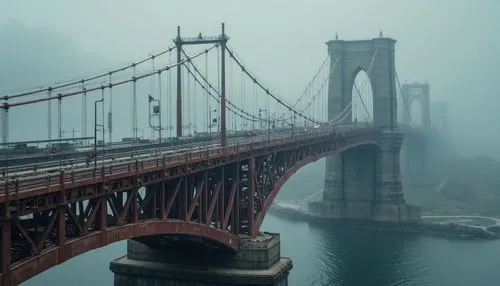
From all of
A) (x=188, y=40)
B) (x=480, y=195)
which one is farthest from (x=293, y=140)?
(x=480, y=195)

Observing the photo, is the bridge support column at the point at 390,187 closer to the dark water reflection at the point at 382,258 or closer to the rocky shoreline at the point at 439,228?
the rocky shoreline at the point at 439,228

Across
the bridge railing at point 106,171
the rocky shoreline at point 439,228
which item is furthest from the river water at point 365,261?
the bridge railing at point 106,171

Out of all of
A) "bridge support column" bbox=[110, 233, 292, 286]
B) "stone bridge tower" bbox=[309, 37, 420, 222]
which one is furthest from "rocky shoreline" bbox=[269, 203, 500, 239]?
"bridge support column" bbox=[110, 233, 292, 286]

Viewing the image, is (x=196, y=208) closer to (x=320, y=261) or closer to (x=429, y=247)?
(x=320, y=261)

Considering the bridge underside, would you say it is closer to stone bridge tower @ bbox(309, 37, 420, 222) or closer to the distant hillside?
stone bridge tower @ bbox(309, 37, 420, 222)

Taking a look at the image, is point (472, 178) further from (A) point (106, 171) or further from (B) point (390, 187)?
(A) point (106, 171)

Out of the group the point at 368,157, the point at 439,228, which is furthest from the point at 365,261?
the point at 368,157
